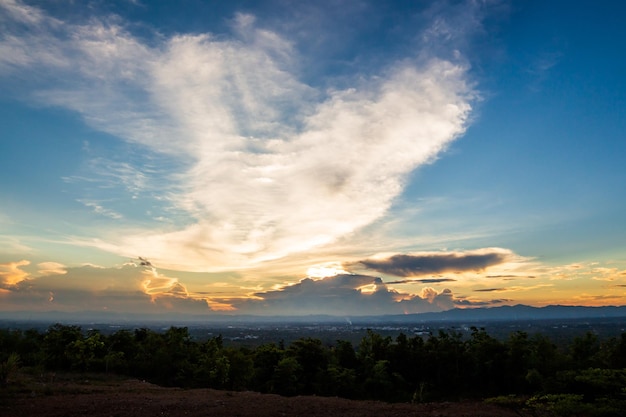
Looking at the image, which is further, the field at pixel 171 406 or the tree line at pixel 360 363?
the tree line at pixel 360 363

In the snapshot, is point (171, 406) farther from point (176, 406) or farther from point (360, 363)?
point (360, 363)

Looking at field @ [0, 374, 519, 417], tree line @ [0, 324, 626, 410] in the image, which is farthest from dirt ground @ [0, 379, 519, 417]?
tree line @ [0, 324, 626, 410]

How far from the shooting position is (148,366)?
39.3 metres

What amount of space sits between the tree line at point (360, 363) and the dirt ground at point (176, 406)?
1084 cm

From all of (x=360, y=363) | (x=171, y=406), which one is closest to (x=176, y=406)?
(x=171, y=406)

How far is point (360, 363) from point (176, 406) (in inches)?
868

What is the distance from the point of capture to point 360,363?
38281mm

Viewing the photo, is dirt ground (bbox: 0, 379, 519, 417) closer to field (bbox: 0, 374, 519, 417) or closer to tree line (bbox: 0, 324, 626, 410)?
field (bbox: 0, 374, 519, 417)

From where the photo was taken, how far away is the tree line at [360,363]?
3475cm

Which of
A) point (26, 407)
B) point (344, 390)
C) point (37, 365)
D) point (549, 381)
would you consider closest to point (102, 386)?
point (26, 407)

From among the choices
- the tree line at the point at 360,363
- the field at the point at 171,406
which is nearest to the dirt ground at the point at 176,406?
the field at the point at 171,406

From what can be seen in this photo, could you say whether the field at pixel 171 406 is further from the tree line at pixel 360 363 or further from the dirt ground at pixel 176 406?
the tree line at pixel 360 363

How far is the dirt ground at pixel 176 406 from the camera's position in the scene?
61.2 feet

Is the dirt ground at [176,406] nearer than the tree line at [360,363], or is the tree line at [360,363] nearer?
the dirt ground at [176,406]
